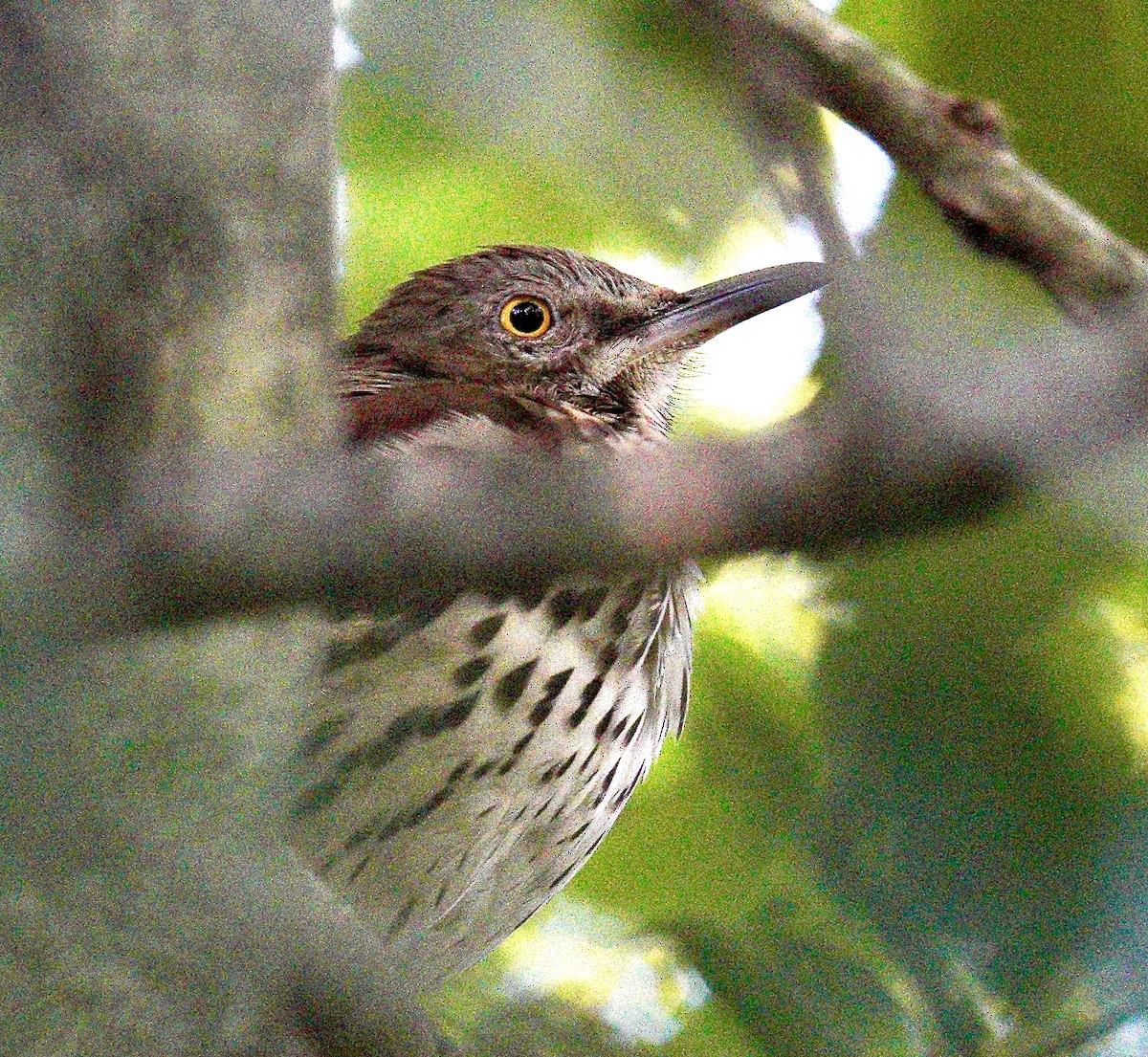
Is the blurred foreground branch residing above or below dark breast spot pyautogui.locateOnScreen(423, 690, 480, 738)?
above

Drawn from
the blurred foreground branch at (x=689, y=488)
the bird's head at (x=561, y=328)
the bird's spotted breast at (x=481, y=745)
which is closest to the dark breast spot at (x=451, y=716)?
the bird's spotted breast at (x=481, y=745)

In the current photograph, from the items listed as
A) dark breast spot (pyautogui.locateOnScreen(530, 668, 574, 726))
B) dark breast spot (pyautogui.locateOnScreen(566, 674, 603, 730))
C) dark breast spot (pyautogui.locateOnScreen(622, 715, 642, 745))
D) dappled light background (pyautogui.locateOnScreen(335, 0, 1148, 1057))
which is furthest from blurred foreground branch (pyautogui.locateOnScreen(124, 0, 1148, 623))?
dark breast spot (pyautogui.locateOnScreen(622, 715, 642, 745))

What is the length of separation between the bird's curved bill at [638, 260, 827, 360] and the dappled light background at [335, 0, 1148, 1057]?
1.36 m

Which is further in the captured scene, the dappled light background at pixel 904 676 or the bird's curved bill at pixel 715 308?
the bird's curved bill at pixel 715 308

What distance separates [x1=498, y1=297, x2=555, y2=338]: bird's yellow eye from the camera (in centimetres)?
446

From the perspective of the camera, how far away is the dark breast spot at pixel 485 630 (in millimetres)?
3320

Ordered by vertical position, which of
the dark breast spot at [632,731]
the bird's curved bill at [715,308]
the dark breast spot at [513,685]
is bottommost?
the dark breast spot at [632,731]

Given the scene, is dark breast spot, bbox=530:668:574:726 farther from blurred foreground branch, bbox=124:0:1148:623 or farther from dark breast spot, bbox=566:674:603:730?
blurred foreground branch, bbox=124:0:1148:623

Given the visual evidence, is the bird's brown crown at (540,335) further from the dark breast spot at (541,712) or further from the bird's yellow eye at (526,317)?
the dark breast spot at (541,712)

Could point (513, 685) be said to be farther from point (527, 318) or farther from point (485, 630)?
point (527, 318)

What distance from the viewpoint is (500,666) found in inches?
A: 132

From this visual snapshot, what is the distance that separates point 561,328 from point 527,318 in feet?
0.30

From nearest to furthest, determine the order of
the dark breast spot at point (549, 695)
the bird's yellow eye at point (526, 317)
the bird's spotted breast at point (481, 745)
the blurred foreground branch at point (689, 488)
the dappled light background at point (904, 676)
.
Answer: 1. the blurred foreground branch at point (689, 488)
2. the dappled light background at point (904, 676)
3. the bird's spotted breast at point (481, 745)
4. the dark breast spot at point (549, 695)
5. the bird's yellow eye at point (526, 317)

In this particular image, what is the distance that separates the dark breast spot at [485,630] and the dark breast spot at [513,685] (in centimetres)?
9
